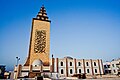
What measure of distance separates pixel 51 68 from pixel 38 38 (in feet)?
38.6

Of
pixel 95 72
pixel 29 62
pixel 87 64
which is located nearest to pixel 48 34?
pixel 29 62

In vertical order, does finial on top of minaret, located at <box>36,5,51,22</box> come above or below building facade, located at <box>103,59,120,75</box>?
above

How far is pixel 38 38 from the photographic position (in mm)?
40375

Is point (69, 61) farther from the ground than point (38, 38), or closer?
closer

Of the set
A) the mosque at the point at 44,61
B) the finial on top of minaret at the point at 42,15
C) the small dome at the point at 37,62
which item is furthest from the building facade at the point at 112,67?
the finial on top of minaret at the point at 42,15

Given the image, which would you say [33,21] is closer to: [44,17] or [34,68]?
[44,17]

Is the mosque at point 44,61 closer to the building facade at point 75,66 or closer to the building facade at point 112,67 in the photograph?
the building facade at point 75,66

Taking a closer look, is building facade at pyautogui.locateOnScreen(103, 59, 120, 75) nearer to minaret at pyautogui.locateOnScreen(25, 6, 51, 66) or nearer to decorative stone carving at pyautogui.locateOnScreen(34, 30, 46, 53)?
minaret at pyautogui.locateOnScreen(25, 6, 51, 66)

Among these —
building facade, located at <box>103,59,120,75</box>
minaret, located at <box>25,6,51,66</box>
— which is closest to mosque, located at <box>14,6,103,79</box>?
minaret, located at <box>25,6,51,66</box>

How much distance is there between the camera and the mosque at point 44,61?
35.2 meters

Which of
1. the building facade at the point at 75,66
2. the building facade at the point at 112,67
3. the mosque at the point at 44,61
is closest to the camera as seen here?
the mosque at the point at 44,61

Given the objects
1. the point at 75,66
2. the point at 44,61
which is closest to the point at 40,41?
the point at 44,61

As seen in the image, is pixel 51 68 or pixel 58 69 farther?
pixel 58 69

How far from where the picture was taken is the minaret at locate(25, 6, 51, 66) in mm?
38094
